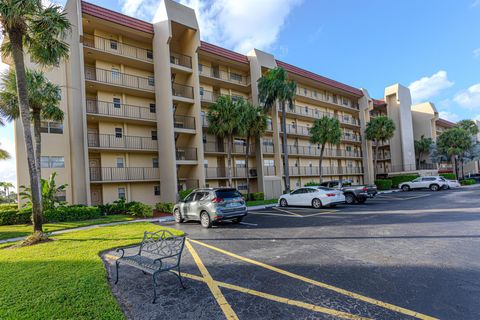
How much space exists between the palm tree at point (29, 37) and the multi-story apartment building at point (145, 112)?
6621 mm

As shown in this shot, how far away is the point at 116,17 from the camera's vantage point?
742 inches

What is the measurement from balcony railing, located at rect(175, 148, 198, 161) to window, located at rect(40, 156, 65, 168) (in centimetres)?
798

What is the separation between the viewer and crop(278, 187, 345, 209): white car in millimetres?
15945

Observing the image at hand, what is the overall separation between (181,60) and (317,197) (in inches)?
649

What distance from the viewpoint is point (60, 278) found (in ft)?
17.0

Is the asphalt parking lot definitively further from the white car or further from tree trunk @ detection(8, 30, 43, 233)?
the white car

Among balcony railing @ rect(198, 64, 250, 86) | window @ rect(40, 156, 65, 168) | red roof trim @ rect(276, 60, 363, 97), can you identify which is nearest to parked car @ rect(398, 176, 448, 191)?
red roof trim @ rect(276, 60, 363, 97)

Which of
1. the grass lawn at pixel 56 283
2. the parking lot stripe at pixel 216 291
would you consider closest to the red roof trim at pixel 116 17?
the grass lawn at pixel 56 283

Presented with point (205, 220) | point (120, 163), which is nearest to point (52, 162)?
point (120, 163)

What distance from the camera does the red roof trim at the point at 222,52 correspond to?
2269cm

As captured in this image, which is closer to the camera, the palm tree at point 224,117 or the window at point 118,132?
the window at point 118,132

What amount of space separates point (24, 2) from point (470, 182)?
51.1 metres

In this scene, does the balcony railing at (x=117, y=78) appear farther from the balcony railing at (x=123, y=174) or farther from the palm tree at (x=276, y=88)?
the palm tree at (x=276, y=88)

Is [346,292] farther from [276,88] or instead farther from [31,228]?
[276,88]
